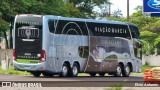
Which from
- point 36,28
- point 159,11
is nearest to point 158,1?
point 159,11

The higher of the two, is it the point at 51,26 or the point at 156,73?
the point at 51,26

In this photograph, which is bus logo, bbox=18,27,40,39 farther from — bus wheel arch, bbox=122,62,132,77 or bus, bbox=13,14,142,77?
bus wheel arch, bbox=122,62,132,77

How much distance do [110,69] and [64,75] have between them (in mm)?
4637

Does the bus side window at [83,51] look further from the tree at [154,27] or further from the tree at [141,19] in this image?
the tree at [141,19]

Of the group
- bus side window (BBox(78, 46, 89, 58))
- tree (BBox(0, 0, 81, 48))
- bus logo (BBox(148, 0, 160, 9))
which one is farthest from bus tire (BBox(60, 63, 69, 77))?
tree (BBox(0, 0, 81, 48))

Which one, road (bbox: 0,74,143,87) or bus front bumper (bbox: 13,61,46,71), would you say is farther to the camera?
bus front bumper (bbox: 13,61,46,71)

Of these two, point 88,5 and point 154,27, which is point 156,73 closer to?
point 154,27

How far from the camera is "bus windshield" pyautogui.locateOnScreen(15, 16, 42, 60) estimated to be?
27.6m

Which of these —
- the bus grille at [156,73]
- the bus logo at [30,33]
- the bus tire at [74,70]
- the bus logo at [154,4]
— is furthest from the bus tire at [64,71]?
the bus logo at [154,4]

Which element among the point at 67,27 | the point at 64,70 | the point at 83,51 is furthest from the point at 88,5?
the point at 64,70

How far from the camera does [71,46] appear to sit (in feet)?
96.3

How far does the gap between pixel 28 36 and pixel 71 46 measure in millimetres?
2876

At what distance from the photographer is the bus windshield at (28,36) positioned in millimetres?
27594

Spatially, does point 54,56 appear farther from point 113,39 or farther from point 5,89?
point 5,89
